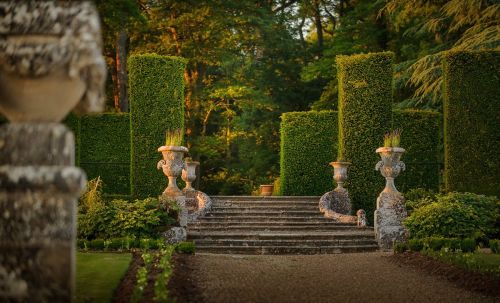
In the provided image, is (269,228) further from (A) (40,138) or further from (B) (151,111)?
(A) (40,138)

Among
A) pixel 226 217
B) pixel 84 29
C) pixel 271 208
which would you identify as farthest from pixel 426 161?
pixel 84 29

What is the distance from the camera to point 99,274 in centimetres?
731

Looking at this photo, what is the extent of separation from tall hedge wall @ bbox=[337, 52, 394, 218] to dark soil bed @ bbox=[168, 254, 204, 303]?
796 centimetres

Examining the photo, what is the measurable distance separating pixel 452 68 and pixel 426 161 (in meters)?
4.05

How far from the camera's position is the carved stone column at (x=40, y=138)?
2973 millimetres

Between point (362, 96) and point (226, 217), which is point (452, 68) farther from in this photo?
point (226, 217)

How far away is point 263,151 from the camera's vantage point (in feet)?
91.2

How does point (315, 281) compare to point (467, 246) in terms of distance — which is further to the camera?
point (467, 246)

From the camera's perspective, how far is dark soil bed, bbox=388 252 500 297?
720 centimetres

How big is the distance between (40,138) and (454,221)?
10346 mm

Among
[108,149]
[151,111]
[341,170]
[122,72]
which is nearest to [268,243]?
[341,170]

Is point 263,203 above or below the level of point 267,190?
above

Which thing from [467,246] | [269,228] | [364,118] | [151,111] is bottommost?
[269,228]

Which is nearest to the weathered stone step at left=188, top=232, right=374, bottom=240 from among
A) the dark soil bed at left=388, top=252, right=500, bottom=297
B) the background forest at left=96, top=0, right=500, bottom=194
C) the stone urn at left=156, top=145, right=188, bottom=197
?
the stone urn at left=156, top=145, right=188, bottom=197
